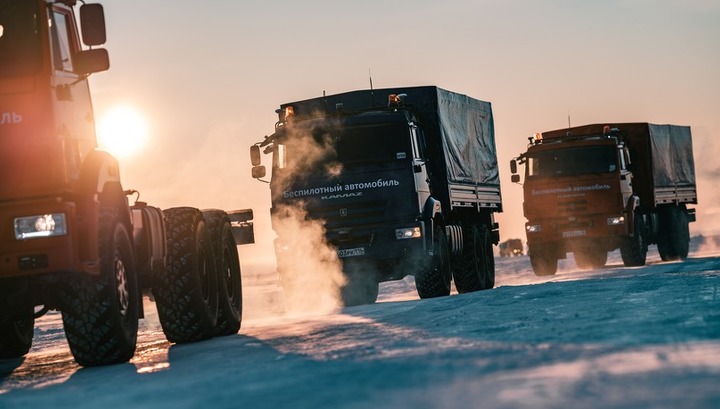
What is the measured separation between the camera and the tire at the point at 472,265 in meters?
23.7

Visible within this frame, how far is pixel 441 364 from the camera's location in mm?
8797

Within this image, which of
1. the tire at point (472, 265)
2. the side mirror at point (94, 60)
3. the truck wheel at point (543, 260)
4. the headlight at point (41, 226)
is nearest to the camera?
the headlight at point (41, 226)

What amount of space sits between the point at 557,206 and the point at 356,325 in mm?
17151

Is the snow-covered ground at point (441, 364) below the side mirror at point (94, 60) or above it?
below

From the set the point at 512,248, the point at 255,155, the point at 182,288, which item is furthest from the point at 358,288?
the point at 512,248

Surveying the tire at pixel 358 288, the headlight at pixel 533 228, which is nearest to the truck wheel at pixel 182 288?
the tire at pixel 358 288

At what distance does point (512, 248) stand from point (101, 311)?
2419 inches

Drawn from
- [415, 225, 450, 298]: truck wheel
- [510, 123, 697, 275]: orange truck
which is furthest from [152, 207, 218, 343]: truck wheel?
[510, 123, 697, 275]: orange truck

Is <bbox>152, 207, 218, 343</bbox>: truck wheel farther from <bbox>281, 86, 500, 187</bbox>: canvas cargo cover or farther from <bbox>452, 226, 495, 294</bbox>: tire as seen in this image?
<bbox>452, 226, 495, 294</bbox>: tire

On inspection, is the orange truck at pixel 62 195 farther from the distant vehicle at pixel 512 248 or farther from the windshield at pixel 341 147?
the distant vehicle at pixel 512 248

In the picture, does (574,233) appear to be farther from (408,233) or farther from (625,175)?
(408,233)

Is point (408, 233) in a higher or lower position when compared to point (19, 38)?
lower

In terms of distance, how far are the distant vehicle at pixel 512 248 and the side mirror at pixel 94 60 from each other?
60.4 m

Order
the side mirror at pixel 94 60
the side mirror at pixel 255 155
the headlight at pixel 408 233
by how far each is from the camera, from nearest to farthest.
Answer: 1. the side mirror at pixel 94 60
2. the headlight at pixel 408 233
3. the side mirror at pixel 255 155
